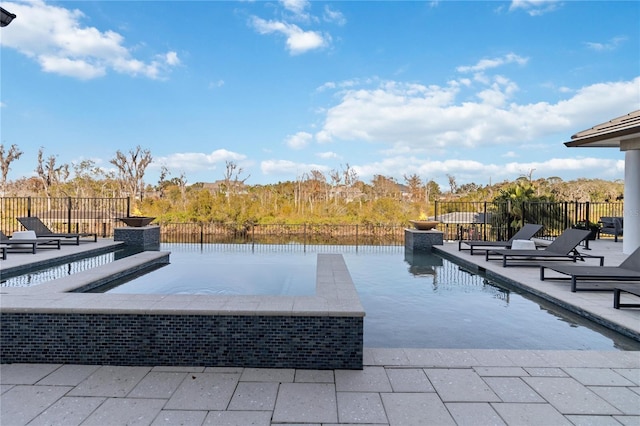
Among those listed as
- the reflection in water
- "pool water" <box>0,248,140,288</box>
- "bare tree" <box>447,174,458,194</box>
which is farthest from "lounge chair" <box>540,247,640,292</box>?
"bare tree" <box>447,174,458,194</box>

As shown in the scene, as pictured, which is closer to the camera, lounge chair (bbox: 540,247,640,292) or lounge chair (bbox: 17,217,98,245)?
lounge chair (bbox: 540,247,640,292)

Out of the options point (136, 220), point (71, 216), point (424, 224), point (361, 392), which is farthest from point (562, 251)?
point (71, 216)

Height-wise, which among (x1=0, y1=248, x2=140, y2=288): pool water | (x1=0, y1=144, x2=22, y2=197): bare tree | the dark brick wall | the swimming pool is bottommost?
the swimming pool

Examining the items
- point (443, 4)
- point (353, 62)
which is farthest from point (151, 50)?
point (443, 4)

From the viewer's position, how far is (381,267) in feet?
27.4

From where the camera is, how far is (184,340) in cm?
315

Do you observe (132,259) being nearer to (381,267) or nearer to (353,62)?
(381,267)

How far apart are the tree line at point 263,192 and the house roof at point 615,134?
717 cm

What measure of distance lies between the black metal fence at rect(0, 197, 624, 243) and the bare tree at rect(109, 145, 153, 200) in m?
3.02

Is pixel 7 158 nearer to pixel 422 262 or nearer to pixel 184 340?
pixel 422 262

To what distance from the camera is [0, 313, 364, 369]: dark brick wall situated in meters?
3.10

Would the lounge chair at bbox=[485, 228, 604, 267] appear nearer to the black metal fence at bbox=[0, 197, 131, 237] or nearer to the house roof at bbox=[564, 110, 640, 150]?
the house roof at bbox=[564, 110, 640, 150]

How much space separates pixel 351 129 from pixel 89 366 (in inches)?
725

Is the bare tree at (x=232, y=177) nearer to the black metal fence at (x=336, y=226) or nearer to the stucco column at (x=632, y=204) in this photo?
the black metal fence at (x=336, y=226)
